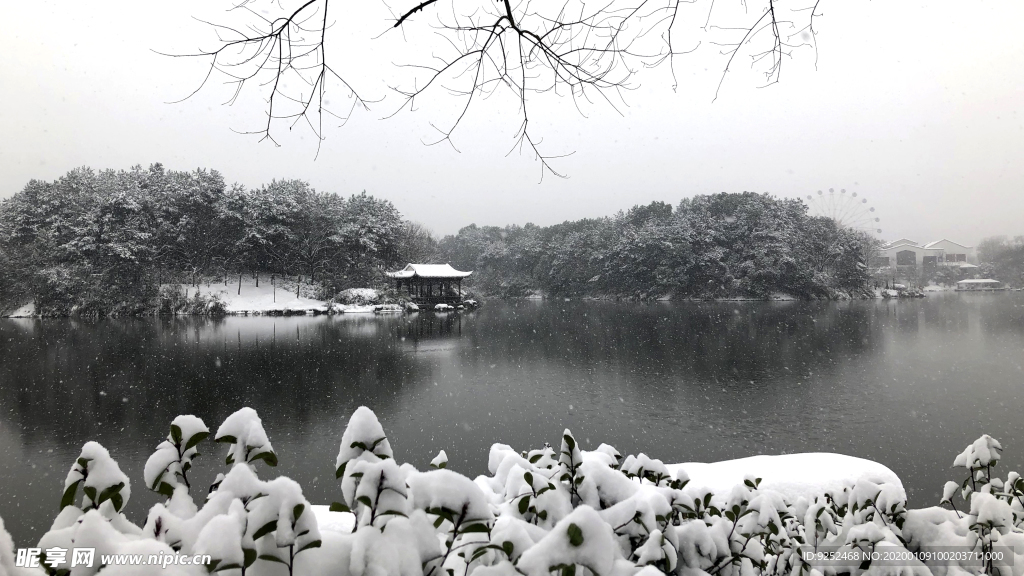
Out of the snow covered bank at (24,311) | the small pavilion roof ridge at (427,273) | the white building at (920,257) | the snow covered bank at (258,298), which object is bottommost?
the snow covered bank at (24,311)

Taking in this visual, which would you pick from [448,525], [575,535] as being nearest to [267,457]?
[448,525]

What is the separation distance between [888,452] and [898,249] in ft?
169

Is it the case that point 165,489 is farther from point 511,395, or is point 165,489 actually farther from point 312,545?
point 511,395

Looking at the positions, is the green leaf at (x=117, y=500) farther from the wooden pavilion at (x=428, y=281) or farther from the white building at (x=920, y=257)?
the white building at (x=920, y=257)

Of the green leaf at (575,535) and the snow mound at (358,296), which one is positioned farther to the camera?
the snow mound at (358,296)

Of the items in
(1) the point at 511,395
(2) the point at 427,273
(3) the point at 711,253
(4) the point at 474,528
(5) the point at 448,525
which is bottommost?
(1) the point at 511,395

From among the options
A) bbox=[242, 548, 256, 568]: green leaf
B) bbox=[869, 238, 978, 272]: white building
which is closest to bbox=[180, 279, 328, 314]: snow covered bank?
bbox=[242, 548, 256, 568]: green leaf

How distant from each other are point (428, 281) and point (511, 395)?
64.9 feet

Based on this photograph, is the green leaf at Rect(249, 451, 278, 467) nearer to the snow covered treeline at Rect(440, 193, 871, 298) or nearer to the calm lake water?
the calm lake water

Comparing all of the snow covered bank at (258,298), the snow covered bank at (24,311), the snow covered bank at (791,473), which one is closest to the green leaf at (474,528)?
the snow covered bank at (791,473)

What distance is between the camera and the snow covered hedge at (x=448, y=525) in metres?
0.62

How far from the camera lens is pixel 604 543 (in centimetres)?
63

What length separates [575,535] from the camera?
0.64 m

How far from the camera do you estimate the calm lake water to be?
16.1 ft
